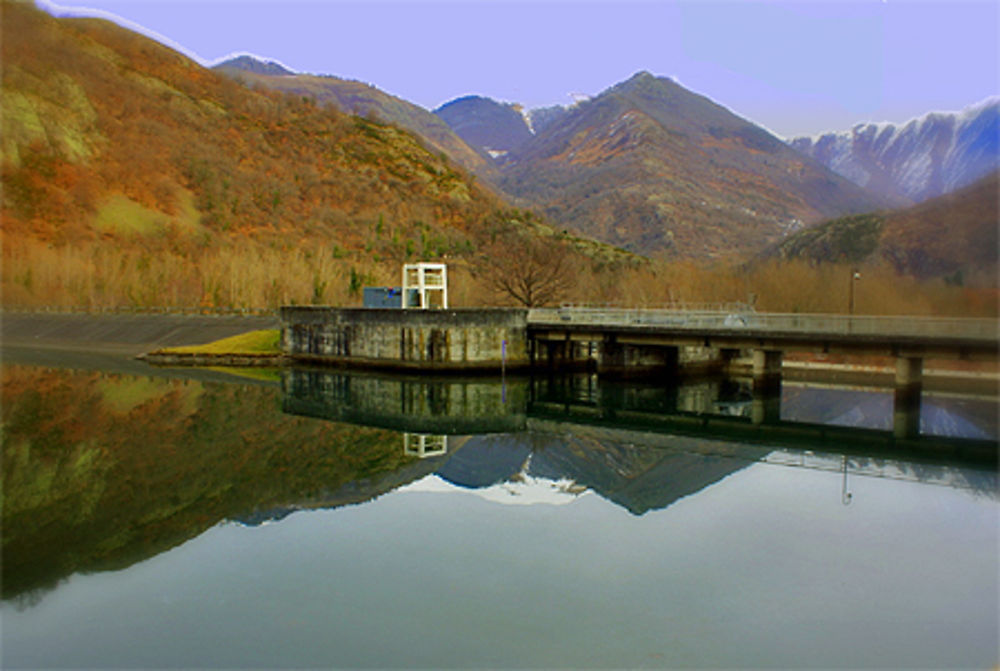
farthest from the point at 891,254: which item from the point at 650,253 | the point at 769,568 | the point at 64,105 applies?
the point at 64,105

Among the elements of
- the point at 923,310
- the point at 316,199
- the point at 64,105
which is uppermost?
the point at 64,105

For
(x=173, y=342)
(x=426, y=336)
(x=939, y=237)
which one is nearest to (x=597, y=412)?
(x=426, y=336)

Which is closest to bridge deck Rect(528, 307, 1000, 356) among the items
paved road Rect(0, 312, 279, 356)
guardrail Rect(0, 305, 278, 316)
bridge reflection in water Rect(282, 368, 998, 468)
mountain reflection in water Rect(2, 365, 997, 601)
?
bridge reflection in water Rect(282, 368, 998, 468)

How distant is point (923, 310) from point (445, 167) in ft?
406

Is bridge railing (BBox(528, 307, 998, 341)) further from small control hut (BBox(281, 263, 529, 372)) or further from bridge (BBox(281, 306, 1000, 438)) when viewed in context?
small control hut (BBox(281, 263, 529, 372))

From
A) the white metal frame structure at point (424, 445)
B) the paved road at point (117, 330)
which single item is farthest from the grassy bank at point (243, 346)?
the white metal frame structure at point (424, 445)

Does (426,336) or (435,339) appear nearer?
(435,339)

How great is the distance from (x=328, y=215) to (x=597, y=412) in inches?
4115

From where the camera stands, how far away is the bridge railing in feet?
118

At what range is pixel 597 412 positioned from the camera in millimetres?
39375

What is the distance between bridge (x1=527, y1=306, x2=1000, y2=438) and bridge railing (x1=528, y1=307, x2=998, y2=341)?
1.7 inches

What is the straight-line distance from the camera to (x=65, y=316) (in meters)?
86.4

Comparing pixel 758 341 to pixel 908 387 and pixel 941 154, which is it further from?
pixel 941 154

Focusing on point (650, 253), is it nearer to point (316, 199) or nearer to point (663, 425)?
point (316, 199)
